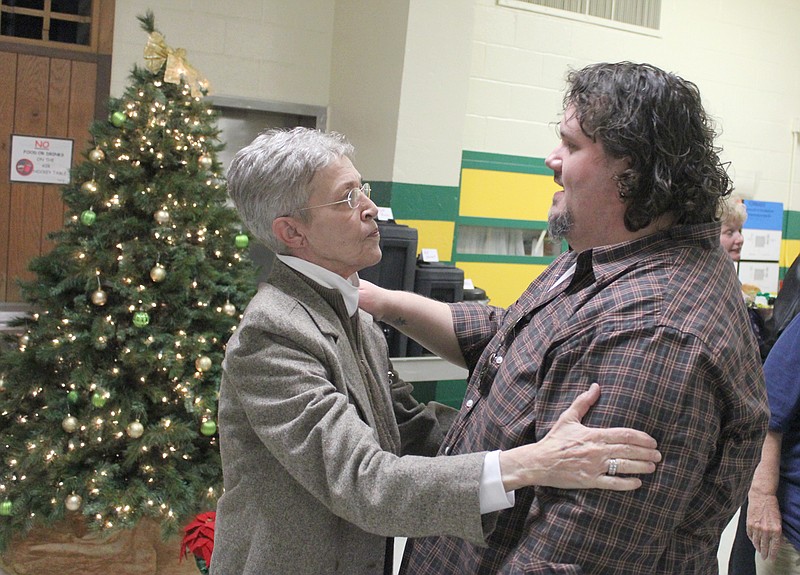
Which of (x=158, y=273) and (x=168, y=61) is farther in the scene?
(x=168, y=61)

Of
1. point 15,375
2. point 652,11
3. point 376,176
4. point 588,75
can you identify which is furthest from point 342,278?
point 652,11

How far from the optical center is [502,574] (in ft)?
4.46

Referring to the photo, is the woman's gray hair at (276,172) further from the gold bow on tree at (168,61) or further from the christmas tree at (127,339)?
the gold bow on tree at (168,61)

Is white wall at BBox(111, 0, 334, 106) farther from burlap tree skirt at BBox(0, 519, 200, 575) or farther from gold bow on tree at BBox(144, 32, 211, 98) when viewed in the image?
burlap tree skirt at BBox(0, 519, 200, 575)

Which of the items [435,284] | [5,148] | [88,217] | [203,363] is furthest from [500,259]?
[5,148]

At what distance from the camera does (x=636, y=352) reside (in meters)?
1.29

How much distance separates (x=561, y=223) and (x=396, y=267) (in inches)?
104

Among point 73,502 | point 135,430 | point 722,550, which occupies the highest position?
point 135,430

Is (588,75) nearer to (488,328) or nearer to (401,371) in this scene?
(488,328)

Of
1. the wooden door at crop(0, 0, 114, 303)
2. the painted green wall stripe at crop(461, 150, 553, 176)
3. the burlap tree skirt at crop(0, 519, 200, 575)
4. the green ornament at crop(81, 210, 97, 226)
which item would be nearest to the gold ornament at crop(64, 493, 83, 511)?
the burlap tree skirt at crop(0, 519, 200, 575)

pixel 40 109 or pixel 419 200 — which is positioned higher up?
pixel 40 109

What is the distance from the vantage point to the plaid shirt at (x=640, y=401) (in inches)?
50.3

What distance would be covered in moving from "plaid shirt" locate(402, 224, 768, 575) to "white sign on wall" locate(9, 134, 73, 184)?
3693 mm

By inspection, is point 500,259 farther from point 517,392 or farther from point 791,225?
point 517,392
